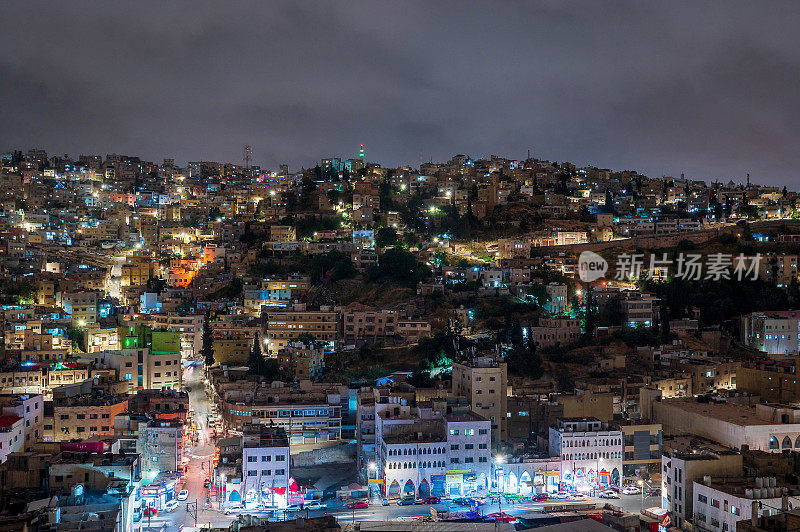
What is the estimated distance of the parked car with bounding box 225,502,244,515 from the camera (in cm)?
1462

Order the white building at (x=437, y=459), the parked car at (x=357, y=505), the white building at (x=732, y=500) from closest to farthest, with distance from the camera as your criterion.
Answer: the white building at (x=732, y=500) < the parked car at (x=357, y=505) < the white building at (x=437, y=459)

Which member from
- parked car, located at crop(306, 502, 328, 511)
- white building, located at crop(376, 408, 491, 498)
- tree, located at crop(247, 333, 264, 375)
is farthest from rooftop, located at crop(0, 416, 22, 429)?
tree, located at crop(247, 333, 264, 375)

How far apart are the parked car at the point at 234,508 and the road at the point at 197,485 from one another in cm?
18

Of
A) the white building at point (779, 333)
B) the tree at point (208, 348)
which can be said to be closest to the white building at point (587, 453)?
the white building at point (779, 333)

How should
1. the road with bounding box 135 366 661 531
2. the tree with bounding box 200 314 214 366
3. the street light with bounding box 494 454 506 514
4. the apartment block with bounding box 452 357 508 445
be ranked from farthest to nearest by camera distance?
1. the tree with bounding box 200 314 214 366
2. the apartment block with bounding box 452 357 508 445
3. the street light with bounding box 494 454 506 514
4. the road with bounding box 135 366 661 531

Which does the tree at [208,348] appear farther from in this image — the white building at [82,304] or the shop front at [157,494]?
the shop front at [157,494]

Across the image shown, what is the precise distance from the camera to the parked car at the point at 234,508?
1462 cm

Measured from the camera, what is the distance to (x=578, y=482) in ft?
54.8

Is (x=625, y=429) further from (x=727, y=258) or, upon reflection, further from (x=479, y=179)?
(x=479, y=179)

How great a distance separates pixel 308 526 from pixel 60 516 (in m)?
3.33

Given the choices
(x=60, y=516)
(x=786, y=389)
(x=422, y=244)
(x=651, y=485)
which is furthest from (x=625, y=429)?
(x=422, y=244)

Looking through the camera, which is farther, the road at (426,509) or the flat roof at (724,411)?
the flat roof at (724,411)

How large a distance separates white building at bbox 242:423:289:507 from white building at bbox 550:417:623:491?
5.50 m

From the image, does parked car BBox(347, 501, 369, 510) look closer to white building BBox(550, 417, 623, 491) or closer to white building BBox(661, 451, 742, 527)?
white building BBox(550, 417, 623, 491)
